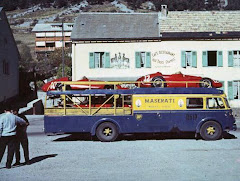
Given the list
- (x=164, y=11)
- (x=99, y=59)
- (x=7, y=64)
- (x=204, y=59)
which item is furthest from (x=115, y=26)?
(x=7, y=64)

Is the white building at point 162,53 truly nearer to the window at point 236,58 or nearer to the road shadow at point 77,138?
the window at point 236,58

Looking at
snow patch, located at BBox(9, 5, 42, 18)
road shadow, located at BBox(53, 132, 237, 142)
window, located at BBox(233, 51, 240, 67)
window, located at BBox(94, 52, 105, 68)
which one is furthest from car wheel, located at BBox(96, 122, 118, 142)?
snow patch, located at BBox(9, 5, 42, 18)

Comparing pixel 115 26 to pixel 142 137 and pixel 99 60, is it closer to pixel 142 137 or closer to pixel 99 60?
pixel 99 60

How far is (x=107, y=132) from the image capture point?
53.5 feet

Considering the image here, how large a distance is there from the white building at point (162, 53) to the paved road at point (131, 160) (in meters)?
15.0

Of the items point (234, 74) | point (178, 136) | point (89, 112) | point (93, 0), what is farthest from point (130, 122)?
point (93, 0)

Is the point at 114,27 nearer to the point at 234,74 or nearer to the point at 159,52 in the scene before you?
the point at 159,52

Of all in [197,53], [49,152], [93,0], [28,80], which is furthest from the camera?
[93,0]

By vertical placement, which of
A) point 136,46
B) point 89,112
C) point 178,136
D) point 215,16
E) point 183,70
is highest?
→ point 215,16

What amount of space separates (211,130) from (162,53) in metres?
16.6

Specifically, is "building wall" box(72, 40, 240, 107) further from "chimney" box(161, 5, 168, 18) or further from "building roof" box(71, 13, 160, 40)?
"chimney" box(161, 5, 168, 18)

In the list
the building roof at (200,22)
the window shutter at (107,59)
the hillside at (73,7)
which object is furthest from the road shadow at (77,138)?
the hillside at (73,7)

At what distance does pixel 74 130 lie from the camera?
1608cm

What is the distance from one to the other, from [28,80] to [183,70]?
2516 cm
